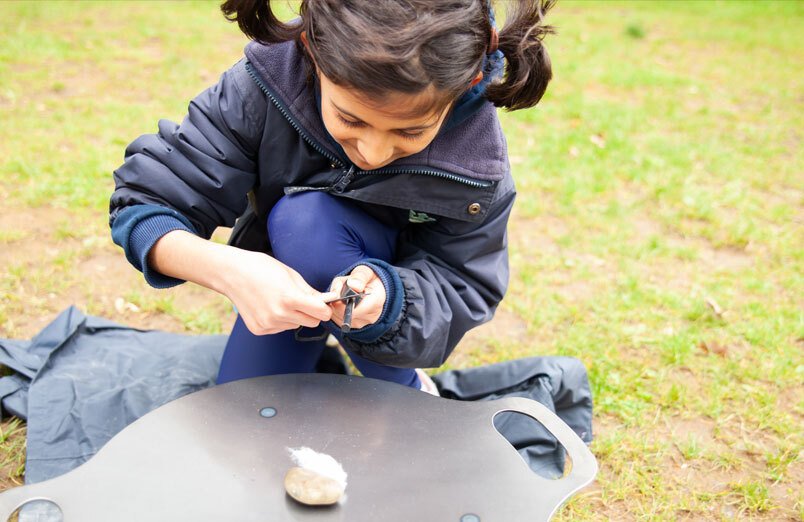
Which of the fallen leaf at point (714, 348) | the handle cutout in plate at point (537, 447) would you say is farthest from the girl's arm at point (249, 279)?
the fallen leaf at point (714, 348)

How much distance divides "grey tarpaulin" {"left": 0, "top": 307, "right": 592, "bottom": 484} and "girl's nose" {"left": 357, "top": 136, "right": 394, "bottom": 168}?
2.43 feet

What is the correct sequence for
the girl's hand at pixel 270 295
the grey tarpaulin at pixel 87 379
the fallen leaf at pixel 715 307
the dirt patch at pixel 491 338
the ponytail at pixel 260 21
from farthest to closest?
the fallen leaf at pixel 715 307 → the dirt patch at pixel 491 338 → the grey tarpaulin at pixel 87 379 → the ponytail at pixel 260 21 → the girl's hand at pixel 270 295

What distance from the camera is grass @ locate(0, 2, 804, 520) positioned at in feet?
5.74

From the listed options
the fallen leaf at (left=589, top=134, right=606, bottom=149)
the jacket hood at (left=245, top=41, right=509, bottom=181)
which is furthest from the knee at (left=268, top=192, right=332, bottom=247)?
the fallen leaf at (left=589, top=134, right=606, bottom=149)

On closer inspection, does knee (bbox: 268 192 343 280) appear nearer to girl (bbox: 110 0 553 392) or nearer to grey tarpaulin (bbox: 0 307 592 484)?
girl (bbox: 110 0 553 392)

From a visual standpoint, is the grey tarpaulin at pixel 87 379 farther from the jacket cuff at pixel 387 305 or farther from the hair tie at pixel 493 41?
the hair tie at pixel 493 41

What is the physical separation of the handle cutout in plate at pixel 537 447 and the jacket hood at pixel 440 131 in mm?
559

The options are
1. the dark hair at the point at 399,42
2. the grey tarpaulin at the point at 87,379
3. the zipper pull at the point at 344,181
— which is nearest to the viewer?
the dark hair at the point at 399,42

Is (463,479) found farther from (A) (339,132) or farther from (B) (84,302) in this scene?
(B) (84,302)

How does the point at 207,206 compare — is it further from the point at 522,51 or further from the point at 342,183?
the point at 522,51

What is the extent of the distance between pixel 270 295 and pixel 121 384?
73 centimetres

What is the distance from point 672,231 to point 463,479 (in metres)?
1.76

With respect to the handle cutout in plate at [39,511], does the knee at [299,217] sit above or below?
above

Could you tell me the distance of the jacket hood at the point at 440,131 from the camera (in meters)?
1.37
